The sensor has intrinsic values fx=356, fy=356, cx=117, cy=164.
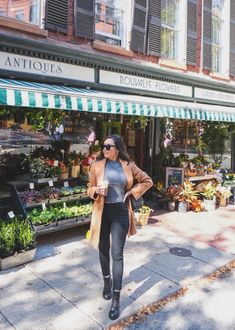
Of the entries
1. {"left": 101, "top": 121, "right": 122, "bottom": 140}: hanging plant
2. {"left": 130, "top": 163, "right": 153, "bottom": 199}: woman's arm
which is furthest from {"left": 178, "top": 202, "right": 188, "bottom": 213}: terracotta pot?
{"left": 130, "top": 163, "right": 153, "bottom": 199}: woman's arm

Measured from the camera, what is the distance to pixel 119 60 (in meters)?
8.36

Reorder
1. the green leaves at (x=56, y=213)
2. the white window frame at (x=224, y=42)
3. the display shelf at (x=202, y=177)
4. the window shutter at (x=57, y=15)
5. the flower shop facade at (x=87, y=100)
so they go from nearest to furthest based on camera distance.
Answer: the flower shop facade at (x=87, y=100) → the green leaves at (x=56, y=213) → the window shutter at (x=57, y=15) → the display shelf at (x=202, y=177) → the white window frame at (x=224, y=42)

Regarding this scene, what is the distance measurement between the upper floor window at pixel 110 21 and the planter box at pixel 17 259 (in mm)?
5349

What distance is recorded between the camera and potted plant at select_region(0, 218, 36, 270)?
207 inches

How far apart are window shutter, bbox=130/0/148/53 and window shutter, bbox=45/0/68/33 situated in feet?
6.58

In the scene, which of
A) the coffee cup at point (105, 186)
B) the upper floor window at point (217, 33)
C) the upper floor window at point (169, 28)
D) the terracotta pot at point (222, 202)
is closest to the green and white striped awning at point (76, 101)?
the coffee cup at point (105, 186)

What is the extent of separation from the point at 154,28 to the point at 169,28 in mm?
1083

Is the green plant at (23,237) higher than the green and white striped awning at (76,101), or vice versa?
the green and white striped awning at (76,101)

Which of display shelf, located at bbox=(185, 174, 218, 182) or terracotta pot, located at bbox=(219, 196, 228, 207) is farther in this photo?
terracotta pot, located at bbox=(219, 196, 228, 207)

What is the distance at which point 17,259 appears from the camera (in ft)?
17.7

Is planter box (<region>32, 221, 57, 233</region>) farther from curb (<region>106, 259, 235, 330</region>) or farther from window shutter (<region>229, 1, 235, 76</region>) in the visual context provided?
window shutter (<region>229, 1, 235, 76</region>)

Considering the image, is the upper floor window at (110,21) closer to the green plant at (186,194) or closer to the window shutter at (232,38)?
the green plant at (186,194)

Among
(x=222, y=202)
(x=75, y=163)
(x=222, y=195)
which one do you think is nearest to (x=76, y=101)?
(x=75, y=163)

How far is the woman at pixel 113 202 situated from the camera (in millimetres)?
4043
